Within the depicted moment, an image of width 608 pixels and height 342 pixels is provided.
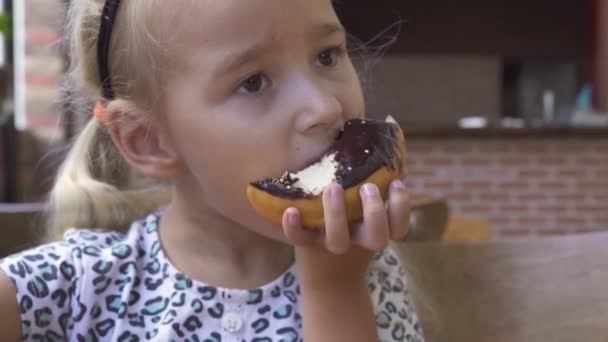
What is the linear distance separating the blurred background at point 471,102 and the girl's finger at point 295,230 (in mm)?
430

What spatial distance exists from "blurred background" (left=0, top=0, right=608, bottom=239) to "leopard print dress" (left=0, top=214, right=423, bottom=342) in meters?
0.39

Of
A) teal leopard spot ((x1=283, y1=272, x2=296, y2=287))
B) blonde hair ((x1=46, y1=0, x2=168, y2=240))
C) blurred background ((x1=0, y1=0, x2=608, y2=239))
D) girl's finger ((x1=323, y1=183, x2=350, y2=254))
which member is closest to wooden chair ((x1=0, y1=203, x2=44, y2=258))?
blonde hair ((x1=46, y1=0, x2=168, y2=240))

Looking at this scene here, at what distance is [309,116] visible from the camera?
748mm

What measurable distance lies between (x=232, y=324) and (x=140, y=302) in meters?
0.12

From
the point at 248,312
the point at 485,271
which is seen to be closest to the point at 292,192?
the point at 248,312

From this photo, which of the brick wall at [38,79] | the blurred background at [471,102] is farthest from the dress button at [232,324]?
the brick wall at [38,79]

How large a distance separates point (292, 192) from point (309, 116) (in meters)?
0.09

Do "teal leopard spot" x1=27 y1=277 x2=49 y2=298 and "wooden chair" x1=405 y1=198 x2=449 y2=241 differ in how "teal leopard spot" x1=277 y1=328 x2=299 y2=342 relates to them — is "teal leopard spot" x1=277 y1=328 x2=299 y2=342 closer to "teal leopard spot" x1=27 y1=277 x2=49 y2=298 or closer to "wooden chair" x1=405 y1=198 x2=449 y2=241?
"teal leopard spot" x1=27 y1=277 x2=49 y2=298

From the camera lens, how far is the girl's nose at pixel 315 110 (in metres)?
0.74

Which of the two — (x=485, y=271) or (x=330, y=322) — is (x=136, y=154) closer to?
(x=330, y=322)

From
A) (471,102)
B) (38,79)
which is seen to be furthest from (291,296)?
(471,102)

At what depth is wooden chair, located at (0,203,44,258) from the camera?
119cm

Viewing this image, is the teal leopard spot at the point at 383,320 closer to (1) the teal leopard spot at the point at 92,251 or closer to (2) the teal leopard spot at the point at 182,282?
(2) the teal leopard spot at the point at 182,282

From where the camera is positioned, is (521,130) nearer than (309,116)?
No
